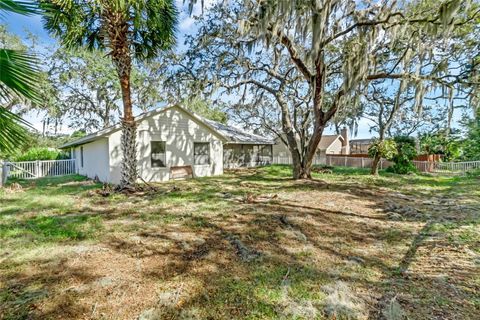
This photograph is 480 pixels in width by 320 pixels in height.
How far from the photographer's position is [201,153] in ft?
44.7

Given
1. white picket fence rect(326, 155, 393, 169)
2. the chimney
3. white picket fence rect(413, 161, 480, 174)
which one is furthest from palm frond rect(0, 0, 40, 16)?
the chimney

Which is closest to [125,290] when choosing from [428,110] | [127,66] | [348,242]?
[348,242]

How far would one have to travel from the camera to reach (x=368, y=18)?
26.5ft

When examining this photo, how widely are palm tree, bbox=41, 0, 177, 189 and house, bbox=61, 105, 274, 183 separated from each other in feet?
8.20

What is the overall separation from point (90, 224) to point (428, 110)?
28.5 m

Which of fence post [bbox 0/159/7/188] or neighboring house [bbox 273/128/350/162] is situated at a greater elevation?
neighboring house [bbox 273/128/350/162]

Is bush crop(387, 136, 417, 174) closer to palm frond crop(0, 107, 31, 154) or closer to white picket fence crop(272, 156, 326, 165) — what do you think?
white picket fence crop(272, 156, 326, 165)

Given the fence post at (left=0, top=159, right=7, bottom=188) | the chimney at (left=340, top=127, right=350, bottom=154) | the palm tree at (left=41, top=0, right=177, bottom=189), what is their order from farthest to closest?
the chimney at (left=340, top=127, right=350, bottom=154) < the fence post at (left=0, top=159, right=7, bottom=188) < the palm tree at (left=41, top=0, right=177, bottom=189)

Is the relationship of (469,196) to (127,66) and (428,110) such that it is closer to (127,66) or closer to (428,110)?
(127,66)

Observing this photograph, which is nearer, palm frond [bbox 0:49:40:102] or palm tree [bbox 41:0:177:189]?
palm frond [bbox 0:49:40:102]

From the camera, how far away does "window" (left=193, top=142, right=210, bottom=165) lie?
13.3 metres

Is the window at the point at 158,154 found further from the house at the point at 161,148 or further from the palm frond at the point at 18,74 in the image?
the palm frond at the point at 18,74

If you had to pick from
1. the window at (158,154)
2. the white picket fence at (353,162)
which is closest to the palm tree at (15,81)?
the window at (158,154)

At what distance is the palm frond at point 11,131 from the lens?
237cm
